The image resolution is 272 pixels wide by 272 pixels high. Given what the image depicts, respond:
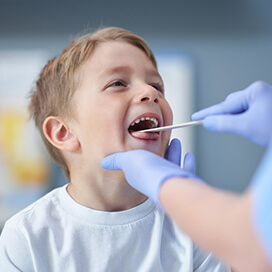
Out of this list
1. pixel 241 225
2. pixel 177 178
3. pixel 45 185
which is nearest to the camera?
pixel 241 225

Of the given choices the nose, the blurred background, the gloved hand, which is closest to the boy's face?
the nose

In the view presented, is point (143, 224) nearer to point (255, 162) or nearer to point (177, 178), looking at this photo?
point (177, 178)

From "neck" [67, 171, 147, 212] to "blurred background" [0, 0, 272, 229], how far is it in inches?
A: 73.8

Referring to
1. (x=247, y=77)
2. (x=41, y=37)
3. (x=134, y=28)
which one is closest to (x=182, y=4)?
(x=134, y=28)

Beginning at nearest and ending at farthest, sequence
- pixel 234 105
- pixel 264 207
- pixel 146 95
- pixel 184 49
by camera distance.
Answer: pixel 264 207 < pixel 234 105 < pixel 146 95 < pixel 184 49

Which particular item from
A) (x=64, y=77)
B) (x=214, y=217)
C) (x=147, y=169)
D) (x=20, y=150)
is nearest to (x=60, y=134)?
(x=64, y=77)

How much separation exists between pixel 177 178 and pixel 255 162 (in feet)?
8.79

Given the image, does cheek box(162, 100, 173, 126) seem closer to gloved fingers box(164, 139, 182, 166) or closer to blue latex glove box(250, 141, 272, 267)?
gloved fingers box(164, 139, 182, 166)

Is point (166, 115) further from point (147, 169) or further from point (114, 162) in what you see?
point (147, 169)

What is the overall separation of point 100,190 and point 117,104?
11.6 inches

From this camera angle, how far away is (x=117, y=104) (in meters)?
1.05

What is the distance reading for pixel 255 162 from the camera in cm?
303

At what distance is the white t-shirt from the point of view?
0.96 meters

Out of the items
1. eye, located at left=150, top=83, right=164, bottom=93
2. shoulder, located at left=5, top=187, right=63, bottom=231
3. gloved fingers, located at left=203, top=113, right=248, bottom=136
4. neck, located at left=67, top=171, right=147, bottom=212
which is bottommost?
shoulder, located at left=5, top=187, right=63, bottom=231
